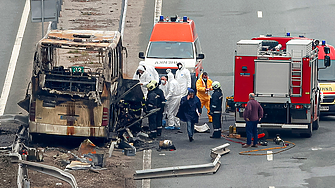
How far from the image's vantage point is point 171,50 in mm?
24172

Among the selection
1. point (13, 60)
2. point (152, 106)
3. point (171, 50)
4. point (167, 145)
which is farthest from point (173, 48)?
point (167, 145)

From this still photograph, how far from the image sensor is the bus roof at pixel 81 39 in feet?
55.1

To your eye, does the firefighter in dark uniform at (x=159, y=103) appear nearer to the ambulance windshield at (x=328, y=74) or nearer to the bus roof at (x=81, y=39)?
the bus roof at (x=81, y=39)

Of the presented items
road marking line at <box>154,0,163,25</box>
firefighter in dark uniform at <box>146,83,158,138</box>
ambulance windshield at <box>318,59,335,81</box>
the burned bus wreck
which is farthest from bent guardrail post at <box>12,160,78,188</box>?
road marking line at <box>154,0,163,25</box>

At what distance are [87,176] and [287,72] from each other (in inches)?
277

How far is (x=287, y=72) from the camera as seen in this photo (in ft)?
61.0

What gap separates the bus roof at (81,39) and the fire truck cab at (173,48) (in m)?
5.57

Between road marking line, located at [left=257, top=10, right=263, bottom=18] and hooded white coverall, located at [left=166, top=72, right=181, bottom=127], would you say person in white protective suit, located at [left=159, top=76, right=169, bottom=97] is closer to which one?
hooded white coverall, located at [left=166, top=72, right=181, bottom=127]

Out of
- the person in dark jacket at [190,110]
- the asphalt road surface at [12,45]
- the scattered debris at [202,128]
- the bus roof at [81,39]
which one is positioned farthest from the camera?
the asphalt road surface at [12,45]

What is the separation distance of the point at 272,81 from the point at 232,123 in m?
3.32

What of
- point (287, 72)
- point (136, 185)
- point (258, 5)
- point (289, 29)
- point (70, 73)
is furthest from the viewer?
point (258, 5)

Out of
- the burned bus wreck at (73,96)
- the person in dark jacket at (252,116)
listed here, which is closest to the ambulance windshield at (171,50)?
the person in dark jacket at (252,116)

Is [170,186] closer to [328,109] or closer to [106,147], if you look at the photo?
[106,147]

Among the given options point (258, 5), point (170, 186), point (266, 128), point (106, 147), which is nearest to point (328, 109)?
point (266, 128)
